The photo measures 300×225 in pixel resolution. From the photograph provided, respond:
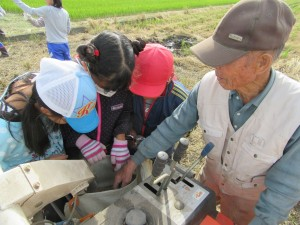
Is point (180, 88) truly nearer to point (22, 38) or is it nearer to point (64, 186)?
point (64, 186)

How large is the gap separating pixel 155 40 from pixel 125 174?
18.7ft

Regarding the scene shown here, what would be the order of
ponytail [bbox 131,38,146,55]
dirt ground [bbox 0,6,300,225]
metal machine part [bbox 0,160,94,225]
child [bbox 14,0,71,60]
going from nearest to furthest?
metal machine part [bbox 0,160,94,225]
ponytail [bbox 131,38,146,55]
child [bbox 14,0,71,60]
dirt ground [bbox 0,6,300,225]

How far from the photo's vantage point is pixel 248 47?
108cm

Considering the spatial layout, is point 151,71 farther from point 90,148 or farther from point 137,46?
point 90,148

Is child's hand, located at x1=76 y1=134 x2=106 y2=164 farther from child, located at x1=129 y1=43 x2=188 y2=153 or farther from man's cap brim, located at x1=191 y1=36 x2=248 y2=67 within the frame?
man's cap brim, located at x1=191 y1=36 x2=248 y2=67

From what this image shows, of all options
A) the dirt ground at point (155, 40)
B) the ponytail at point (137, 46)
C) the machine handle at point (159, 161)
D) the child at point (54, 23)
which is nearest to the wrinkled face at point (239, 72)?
the machine handle at point (159, 161)

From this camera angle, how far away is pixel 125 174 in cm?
154

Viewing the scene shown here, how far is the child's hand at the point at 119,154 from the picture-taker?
5.40 ft

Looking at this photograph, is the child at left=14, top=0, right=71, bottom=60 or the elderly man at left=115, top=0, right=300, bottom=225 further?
the child at left=14, top=0, right=71, bottom=60

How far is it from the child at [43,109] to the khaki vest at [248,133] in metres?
0.64

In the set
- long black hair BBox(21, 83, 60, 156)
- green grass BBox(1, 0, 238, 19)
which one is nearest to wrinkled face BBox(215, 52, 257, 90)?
long black hair BBox(21, 83, 60, 156)

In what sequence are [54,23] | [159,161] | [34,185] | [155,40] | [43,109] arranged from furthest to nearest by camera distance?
[155,40] < [54,23] < [43,109] < [159,161] < [34,185]

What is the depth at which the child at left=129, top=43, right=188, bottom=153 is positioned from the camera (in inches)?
66.1

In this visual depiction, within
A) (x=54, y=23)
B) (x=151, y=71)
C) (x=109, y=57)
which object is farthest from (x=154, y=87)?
(x=54, y=23)
